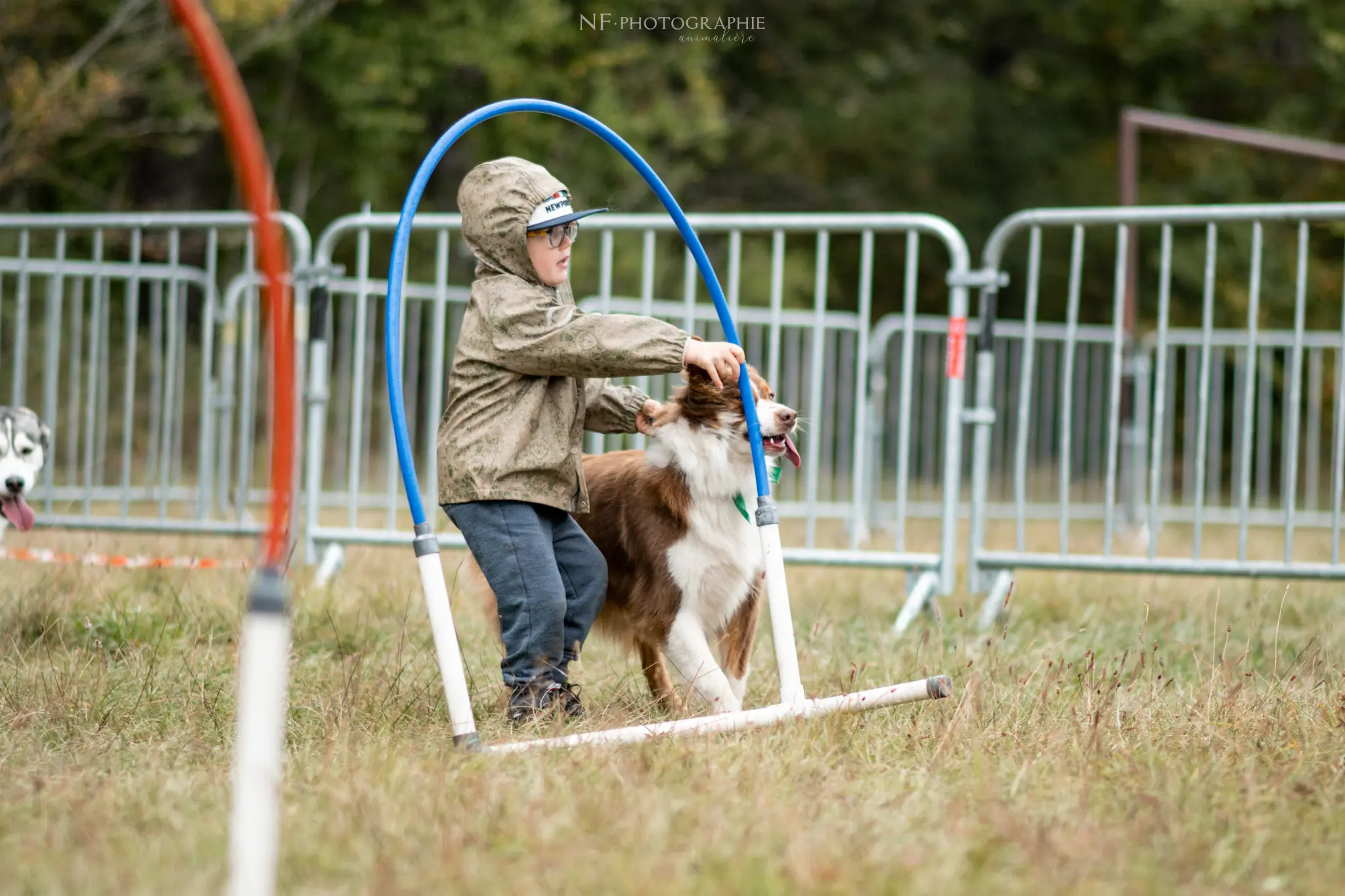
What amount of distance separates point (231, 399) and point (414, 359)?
228cm

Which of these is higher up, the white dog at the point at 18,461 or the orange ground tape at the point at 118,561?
the white dog at the point at 18,461

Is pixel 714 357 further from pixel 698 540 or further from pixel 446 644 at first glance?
pixel 446 644

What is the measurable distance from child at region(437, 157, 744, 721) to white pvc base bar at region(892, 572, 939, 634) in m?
1.96

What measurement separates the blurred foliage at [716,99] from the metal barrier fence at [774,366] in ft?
3.66

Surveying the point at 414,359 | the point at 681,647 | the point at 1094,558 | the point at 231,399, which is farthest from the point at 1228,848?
the point at 414,359

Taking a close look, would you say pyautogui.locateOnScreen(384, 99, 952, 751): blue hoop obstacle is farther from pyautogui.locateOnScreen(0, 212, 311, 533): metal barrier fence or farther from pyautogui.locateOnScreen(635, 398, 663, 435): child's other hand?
pyautogui.locateOnScreen(0, 212, 311, 533): metal barrier fence

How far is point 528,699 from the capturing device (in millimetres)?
3734

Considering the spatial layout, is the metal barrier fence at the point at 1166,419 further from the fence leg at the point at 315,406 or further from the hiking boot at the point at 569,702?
the fence leg at the point at 315,406

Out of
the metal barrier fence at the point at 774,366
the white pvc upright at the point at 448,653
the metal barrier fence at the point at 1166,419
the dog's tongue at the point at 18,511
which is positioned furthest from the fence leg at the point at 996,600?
the dog's tongue at the point at 18,511

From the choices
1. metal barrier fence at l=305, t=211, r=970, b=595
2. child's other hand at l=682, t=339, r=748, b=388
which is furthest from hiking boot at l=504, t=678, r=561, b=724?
metal barrier fence at l=305, t=211, r=970, b=595

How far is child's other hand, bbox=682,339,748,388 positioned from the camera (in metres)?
3.54

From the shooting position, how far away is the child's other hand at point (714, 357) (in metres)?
3.54

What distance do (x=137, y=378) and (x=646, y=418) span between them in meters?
10.3

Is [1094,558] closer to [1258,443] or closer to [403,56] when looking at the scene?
[1258,443]
